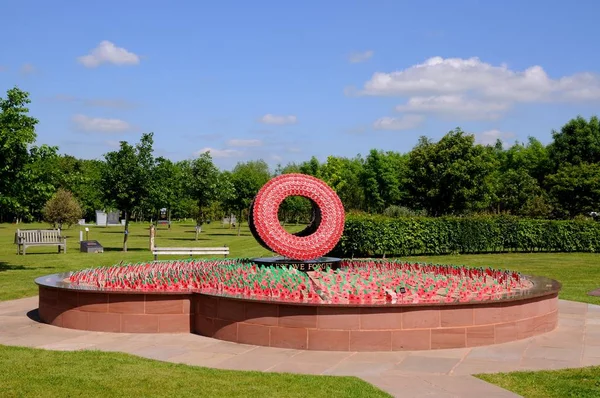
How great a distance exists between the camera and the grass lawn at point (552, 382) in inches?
304

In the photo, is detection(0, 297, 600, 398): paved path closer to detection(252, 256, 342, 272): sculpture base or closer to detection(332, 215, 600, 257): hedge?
detection(252, 256, 342, 272): sculpture base

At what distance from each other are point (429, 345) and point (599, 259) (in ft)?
71.8

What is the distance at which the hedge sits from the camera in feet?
93.1

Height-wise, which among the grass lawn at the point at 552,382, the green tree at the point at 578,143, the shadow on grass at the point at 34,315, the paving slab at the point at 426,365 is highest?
the green tree at the point at 578,143

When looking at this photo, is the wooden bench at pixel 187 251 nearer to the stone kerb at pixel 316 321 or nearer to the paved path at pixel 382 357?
the paved path at pixel 382 357

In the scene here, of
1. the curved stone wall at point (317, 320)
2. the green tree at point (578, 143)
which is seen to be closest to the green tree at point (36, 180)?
the curved stone wall at point (317, 320)

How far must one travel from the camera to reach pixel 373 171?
255 ft

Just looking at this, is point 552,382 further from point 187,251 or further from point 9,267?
point 9,267

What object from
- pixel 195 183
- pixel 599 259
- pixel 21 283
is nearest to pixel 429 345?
pixel 21 283

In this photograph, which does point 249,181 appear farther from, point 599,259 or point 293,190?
point 293,190

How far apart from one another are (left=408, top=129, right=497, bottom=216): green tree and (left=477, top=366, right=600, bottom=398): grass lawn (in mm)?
41865

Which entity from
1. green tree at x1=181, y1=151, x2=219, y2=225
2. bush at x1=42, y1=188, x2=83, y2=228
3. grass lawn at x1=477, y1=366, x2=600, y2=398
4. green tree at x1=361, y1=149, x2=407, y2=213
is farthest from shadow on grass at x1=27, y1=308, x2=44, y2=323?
green tree at x1=361, y1=149, x2=407, y2=213

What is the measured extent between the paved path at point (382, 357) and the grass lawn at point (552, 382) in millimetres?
273

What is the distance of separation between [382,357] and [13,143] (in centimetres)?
1536
